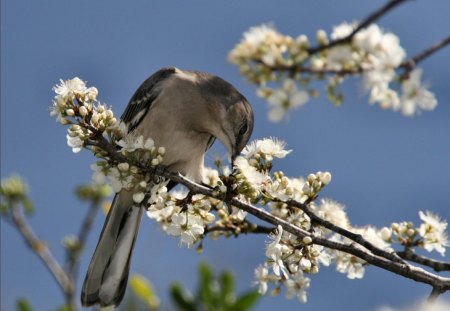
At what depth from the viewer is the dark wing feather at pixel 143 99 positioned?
221 inches

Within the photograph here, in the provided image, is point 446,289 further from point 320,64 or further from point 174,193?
point 174,193

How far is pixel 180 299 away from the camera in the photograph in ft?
8.03

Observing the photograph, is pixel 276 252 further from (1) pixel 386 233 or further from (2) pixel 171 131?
(2) pixel 171 131

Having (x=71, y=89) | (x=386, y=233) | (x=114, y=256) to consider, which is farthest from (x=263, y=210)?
(x=114, y=256)

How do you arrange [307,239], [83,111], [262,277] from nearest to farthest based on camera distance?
[307,239]
[83,111]
[262,277]

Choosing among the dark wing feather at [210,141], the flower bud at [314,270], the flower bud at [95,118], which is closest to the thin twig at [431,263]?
the flower bud at [314,270]

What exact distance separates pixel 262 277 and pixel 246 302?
1600 mm

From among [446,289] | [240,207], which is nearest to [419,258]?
[446,289]

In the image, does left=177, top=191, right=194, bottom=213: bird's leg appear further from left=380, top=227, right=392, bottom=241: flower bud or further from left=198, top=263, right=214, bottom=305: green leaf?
left=198, top=263, right=214, bottom=305: green leaf

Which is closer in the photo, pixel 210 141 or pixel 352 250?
pixel 352 250

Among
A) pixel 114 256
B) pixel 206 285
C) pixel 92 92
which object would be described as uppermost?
pixel 92 92

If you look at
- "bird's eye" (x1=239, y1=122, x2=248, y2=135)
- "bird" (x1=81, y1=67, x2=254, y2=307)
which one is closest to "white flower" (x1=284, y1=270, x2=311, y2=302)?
"bird" (x1=81, y1=67, x2=254, y2=307)

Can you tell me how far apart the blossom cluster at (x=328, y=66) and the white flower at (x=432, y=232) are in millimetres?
1524

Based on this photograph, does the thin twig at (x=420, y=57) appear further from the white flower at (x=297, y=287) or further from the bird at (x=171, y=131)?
the bird at (x=171, y=131)
